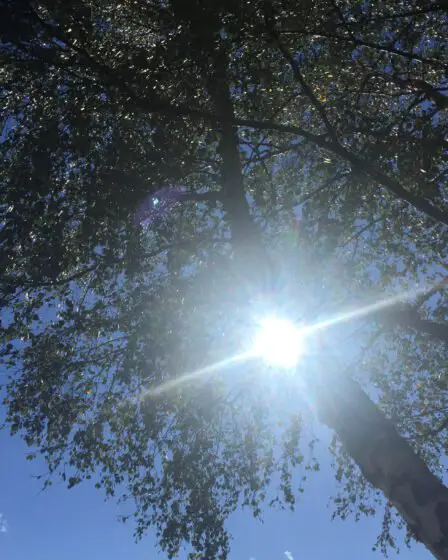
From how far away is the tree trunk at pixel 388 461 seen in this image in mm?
5199

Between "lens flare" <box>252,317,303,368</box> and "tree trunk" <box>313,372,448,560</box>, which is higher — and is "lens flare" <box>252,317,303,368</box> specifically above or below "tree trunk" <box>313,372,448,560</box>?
above

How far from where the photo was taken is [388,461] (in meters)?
5.74

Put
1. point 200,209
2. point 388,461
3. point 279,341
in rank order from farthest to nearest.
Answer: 1. point 200,209
2. point 279,341
3. point 388,461

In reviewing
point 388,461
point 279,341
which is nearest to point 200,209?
point 279,341

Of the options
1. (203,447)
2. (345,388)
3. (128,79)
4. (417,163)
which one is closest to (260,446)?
(203,447)

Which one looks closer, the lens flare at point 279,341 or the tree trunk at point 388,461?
the tree trunk at point 388,461

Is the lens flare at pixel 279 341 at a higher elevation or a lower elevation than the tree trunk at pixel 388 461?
higher

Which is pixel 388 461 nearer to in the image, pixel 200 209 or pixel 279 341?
pixel 279 341

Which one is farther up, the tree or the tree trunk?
the tree

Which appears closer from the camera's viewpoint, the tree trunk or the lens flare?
the tree trunk

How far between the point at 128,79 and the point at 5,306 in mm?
4336

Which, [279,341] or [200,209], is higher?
[200,209]

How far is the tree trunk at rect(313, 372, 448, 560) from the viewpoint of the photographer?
17.1 ft

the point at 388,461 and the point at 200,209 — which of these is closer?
the point at 388,461
